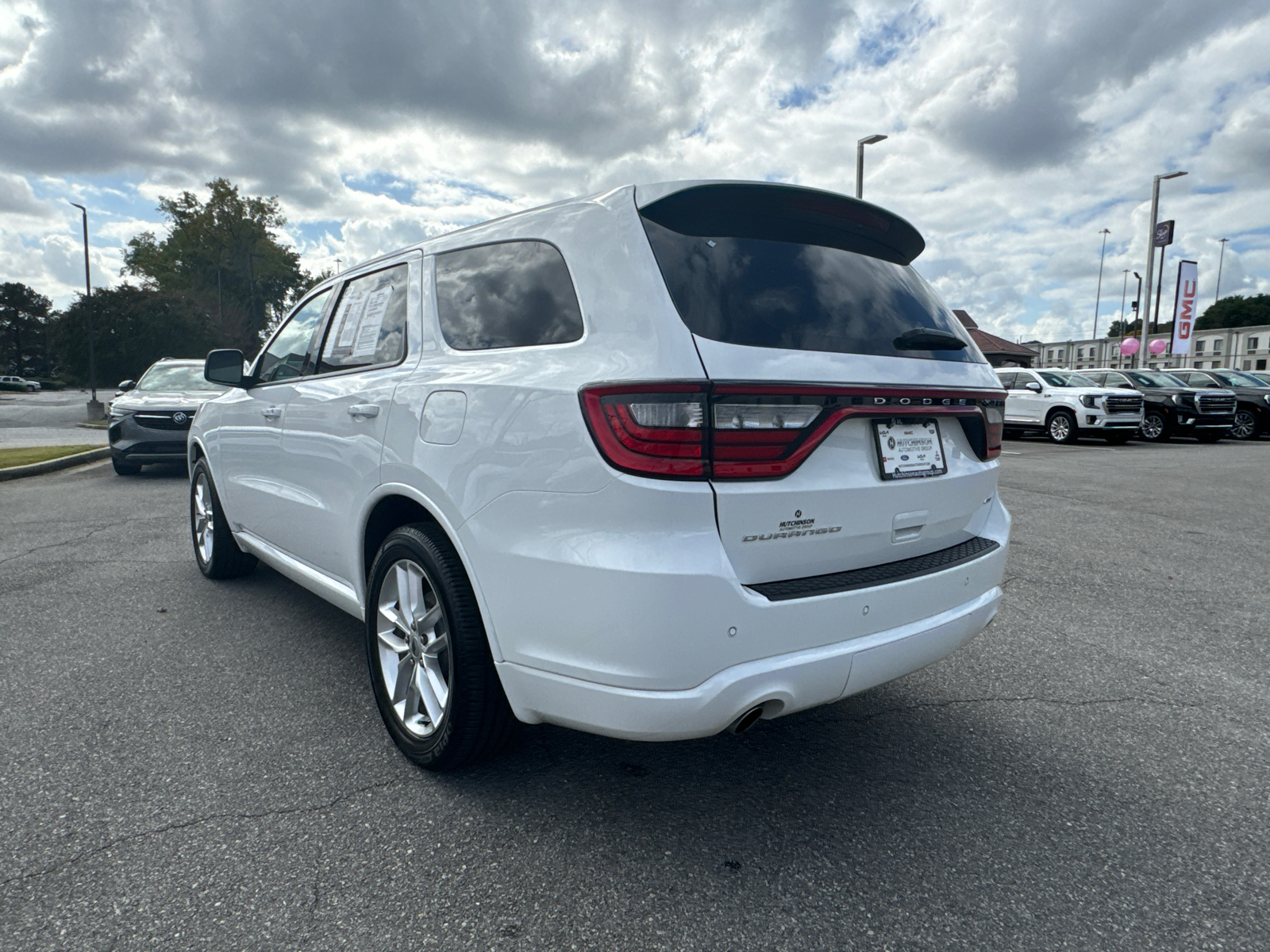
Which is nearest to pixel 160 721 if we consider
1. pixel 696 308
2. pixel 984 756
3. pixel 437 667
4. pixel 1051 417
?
pixel 437 667

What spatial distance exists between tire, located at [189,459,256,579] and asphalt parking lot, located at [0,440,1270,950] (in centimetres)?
77

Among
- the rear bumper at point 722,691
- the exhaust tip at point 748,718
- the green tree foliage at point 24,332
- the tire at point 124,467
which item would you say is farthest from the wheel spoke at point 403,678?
the green tree foliage at point 24,332

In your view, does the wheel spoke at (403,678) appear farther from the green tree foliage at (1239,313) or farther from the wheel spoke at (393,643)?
the green tree foliage at (1239,313)

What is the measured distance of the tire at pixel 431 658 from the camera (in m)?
2.41

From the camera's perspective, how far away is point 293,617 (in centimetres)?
433

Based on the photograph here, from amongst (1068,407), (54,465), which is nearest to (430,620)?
(54,465)

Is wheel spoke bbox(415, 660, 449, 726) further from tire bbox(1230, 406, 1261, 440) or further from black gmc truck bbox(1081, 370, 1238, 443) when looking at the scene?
tire bbox(1230, 406, 1261, 440)

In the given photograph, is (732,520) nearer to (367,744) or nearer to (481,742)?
(481,742)

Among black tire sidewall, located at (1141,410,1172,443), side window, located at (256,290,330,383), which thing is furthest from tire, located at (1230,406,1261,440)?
side window, located at (256,290,330,383)

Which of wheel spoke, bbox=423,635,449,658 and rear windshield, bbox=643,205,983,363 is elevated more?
rear windshield, bbox=643,205,983,363

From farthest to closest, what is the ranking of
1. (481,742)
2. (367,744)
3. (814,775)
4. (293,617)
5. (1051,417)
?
(1051,417) < (293,617) < (367,744) < (814,775) < (481,742)

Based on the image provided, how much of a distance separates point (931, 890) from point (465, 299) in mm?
2156

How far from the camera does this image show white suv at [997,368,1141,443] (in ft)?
56.6

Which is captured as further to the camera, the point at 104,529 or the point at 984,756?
the point at 104,529
